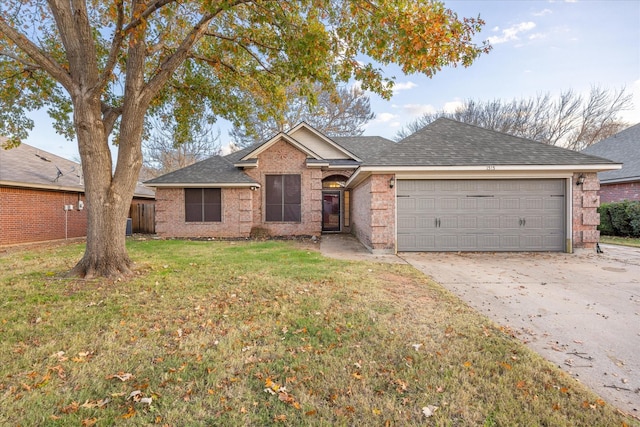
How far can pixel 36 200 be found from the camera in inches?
464

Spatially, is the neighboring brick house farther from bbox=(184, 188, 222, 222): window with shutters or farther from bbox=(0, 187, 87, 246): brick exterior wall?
bbox=(0, 187, 87, 246): brick exterior wall

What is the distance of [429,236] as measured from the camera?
945 centimetres

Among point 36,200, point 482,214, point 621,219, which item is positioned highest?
point 36,200

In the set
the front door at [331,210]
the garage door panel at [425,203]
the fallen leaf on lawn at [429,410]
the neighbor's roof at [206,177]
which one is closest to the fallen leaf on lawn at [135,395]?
the fallen leaf on lawn at [429,410]

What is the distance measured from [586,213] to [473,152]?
3967 millimetres

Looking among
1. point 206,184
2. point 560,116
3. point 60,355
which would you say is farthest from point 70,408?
point 560,116

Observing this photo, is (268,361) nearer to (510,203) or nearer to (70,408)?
(70,408)

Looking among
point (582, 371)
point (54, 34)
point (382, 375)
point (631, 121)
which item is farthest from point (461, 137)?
point (631, 121)

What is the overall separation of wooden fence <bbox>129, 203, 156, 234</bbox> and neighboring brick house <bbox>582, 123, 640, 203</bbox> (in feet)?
79.8

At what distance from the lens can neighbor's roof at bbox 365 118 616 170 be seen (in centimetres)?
883

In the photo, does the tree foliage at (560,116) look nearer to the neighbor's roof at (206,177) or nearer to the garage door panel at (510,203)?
the garage door panel at (510,203)

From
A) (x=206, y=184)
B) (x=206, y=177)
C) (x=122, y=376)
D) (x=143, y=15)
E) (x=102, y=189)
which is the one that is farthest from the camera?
(x=206, y=177)

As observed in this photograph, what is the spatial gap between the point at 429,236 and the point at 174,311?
773cm

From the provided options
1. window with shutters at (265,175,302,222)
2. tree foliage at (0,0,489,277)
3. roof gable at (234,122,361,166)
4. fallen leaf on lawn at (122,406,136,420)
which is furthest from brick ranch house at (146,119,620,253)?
fallen leaf on lawn at (122,406,136,420)
